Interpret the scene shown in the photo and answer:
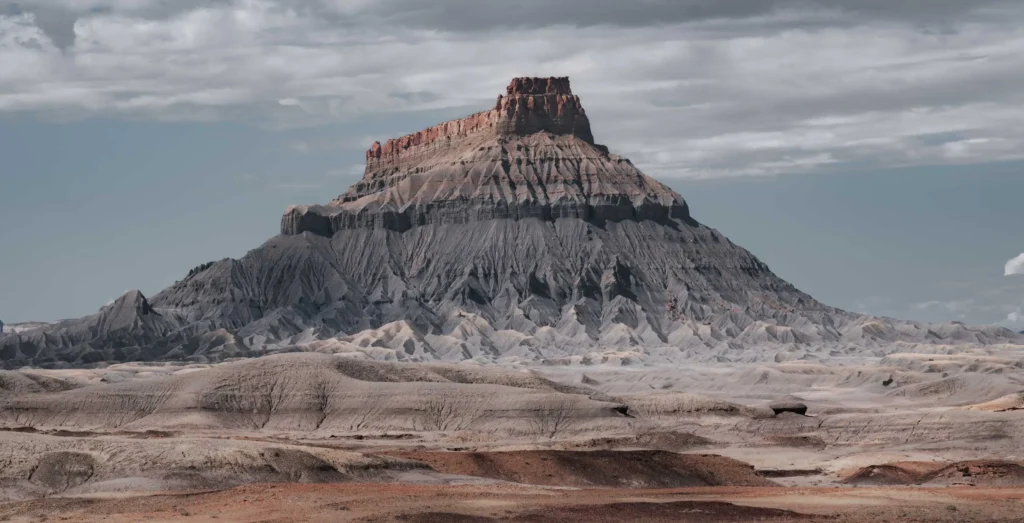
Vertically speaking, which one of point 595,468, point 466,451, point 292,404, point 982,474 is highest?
point 292,404

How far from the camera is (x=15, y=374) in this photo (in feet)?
468

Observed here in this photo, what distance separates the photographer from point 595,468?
89.1 metres

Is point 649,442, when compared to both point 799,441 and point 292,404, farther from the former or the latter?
point 292,404

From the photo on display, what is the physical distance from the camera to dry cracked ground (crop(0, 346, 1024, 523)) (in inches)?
2625

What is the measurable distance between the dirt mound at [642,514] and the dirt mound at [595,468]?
18235 mm

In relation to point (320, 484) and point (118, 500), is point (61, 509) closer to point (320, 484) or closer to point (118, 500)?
point (118, 500)


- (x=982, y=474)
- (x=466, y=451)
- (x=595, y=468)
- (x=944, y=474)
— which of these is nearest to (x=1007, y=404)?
(x=944, y=474)

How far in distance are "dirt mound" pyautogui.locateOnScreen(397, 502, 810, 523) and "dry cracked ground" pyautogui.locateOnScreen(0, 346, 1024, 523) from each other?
18 cm

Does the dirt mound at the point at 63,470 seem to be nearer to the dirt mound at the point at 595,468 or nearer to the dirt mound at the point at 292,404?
the dirt mound at the point at 595,468

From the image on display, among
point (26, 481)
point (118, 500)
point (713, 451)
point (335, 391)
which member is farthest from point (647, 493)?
point (335, 391)

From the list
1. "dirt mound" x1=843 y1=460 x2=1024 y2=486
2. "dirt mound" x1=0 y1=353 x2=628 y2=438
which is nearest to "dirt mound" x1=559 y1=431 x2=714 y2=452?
"dirt mound" x1=0 y1=353 x2=628 y2=438

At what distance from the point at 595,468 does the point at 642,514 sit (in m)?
24.5

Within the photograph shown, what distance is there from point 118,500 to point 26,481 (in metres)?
8.48

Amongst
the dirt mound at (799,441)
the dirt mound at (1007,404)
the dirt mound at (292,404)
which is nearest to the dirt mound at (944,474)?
the dirt mound at (799,441)
